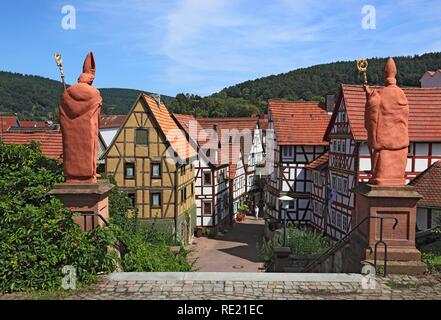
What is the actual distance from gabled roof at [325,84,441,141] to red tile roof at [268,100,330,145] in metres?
5.56

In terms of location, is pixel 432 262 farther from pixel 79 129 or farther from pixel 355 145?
pixel 355 145

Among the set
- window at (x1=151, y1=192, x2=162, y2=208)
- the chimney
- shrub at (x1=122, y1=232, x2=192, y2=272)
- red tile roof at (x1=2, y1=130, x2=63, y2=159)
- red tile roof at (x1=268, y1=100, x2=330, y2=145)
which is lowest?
window at (x1=151, y1=192, x2=162, y2=208)

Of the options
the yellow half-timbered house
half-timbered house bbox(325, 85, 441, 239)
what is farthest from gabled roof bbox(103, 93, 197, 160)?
half-timbered house bbox(325, 85, 441, 239)

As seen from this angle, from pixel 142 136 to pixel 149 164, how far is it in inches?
66.9

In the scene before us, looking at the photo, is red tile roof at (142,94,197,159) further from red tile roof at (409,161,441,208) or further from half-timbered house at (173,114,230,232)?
red tile roof at (409,161,441,208)

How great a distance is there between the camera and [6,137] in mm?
19672

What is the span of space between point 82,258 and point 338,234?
57.9ft

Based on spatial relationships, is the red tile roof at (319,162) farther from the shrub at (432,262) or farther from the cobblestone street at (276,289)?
the cobblestone street at (276,289)

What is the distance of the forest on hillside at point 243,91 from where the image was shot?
8325cm

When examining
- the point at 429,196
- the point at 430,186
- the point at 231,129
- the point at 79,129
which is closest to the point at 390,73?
the point at 79,129

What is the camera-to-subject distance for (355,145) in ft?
65.1

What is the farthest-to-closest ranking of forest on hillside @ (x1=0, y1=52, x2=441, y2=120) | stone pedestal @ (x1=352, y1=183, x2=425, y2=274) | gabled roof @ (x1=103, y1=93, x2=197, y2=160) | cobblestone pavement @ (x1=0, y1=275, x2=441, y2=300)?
forest on hillside @ (x1=0, y1=52, x2=441, y2=120) → gabled roof @ (x1=103, y1=93, x2=197, y2=160) → stone pedestal @ (x1=352, y1=183, x2=425, y2=274) → cobblestone pavement @ (x1=0, y1=275, x2=441, y2=300)

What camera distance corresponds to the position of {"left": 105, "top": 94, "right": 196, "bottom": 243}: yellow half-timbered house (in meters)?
24.5

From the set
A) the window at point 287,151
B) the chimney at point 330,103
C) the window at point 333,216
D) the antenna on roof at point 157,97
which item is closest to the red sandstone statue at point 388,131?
the window at point 333,216
